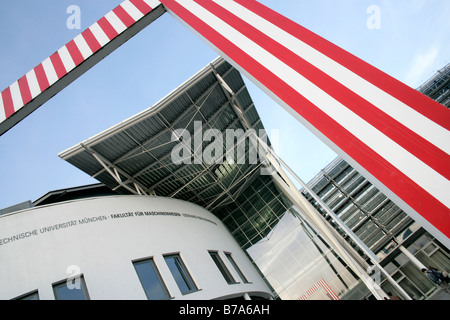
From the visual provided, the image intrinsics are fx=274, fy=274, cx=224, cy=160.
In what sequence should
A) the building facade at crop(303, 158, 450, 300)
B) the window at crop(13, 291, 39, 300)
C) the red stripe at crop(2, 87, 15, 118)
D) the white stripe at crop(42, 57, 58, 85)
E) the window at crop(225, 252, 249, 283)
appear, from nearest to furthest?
the red stripe at crop(2, 87, 15, 118) → the white stripe at crop(42, 57, 58, 85) → the window at crop(13, 291, 39, 300) → the window at crop(225, 252, 249, 283) → the building facade at crop(303, 158, 450, 300)

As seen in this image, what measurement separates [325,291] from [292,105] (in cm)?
2541

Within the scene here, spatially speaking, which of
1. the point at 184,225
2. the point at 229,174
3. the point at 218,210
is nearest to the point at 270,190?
the point at 218,210

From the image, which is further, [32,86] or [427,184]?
[32,86]

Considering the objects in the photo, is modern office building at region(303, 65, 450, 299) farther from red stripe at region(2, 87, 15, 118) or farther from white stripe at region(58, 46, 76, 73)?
red stripe at region(2, 87, 15, 118)

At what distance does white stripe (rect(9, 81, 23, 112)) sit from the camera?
2801 mm

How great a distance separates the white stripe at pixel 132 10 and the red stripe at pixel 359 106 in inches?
50.0

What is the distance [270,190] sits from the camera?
29.0 metres

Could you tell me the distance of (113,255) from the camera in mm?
10750

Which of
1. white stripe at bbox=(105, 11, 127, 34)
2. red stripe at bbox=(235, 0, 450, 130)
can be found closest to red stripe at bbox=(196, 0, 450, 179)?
red stripe at bbox=(235, 0, 450, 130)

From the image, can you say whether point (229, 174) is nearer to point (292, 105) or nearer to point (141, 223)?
point (141, 223)

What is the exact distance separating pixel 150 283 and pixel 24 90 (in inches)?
386

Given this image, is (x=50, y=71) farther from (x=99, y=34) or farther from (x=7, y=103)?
(x=99, y=34)

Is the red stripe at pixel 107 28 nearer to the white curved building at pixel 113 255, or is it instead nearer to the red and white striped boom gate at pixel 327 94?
the red and white striped boom gate at pixel 327 94

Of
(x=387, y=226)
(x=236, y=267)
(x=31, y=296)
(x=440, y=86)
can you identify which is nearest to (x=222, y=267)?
(x=236, y=267)
